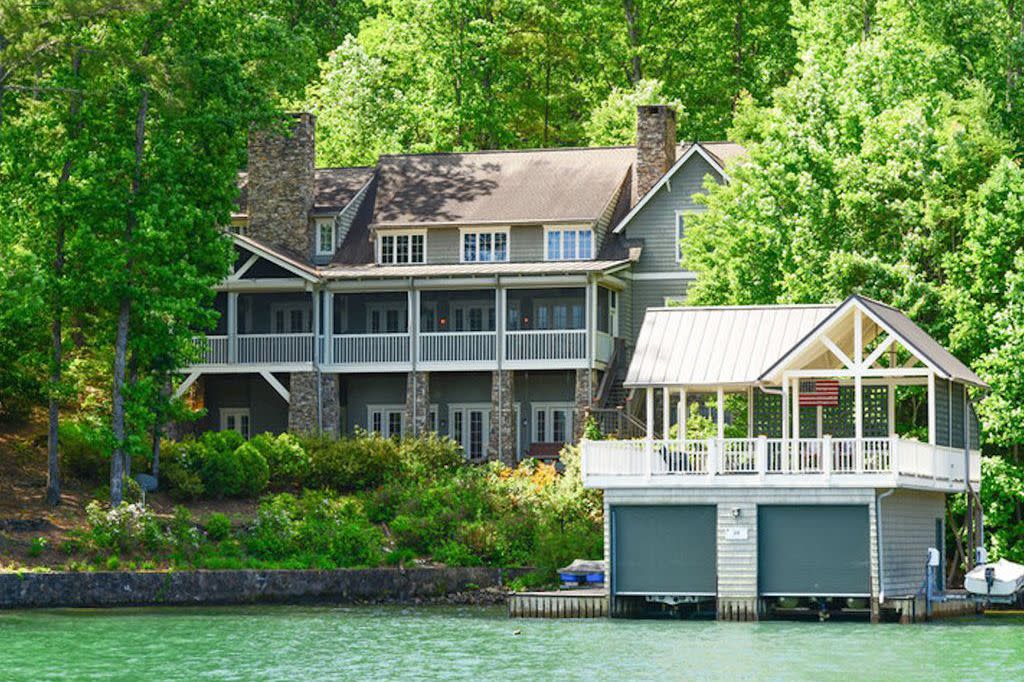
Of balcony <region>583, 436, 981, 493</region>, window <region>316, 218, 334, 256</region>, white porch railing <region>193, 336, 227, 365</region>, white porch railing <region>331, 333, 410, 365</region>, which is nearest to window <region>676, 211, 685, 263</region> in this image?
white porch railing <region>331, 333, 410, 365</region>

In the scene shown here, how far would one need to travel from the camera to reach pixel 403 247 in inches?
2566

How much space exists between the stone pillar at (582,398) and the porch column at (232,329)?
10438 mm

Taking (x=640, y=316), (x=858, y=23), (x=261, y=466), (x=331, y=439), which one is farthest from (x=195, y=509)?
(x=858, y=23)

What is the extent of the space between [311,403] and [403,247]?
20.7ft

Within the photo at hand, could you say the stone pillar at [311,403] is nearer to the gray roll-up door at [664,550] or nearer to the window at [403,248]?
the window at [403,248]

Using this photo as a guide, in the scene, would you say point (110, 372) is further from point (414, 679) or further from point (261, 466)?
point (414, 679)

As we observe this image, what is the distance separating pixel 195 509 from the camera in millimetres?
52125

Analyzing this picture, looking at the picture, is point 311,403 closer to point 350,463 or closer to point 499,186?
point 350,463

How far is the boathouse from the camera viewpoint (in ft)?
140

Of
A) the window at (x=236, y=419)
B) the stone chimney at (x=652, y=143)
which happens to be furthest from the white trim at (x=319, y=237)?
the stone chimney at (x=652, y=143)

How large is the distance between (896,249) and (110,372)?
2092 centimetres

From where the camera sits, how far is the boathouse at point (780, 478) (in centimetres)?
4281

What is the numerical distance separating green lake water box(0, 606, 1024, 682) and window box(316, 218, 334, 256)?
21.3 metres

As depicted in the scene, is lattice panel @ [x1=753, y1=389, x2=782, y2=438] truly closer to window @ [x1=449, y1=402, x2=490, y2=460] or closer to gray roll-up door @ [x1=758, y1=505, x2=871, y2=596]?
gray roll-up door @ [x1=758, y1=505, x2=871, y2=596]
